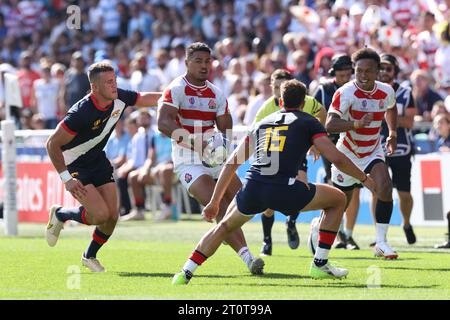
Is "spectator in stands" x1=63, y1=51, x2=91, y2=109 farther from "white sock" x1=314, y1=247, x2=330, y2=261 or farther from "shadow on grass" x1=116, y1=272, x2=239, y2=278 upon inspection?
"white sock" x1=314, y1=247, x2=330, y2=261

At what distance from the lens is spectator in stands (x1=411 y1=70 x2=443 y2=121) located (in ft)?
69.0

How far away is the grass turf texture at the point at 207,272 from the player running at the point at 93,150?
2.01 ft

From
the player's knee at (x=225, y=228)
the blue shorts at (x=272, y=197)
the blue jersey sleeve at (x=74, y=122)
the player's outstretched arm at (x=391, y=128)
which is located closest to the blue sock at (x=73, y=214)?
the blue jersey sleeve at (x=74, y=122)

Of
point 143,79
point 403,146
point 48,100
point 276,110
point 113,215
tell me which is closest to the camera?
point 113,215

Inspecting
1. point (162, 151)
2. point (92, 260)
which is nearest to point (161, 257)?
point (92, 260)

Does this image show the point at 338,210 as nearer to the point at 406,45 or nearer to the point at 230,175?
the point at 230,175

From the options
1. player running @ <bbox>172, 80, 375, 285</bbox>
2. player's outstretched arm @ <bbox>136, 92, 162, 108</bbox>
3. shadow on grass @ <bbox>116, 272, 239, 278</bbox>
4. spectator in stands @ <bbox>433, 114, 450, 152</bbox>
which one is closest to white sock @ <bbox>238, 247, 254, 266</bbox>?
shadow on grass @ <bbox>116, 272, 239, 278</bbox>

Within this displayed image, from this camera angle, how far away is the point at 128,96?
1330 centimetres

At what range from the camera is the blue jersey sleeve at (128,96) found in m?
13.3

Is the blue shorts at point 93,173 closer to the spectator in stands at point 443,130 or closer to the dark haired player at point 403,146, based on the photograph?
the dark haired player at point 403,146

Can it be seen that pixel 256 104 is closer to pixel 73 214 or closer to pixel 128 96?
pixel 128 96

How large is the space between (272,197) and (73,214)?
3273 mm

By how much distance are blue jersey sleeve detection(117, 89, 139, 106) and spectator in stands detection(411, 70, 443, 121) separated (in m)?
8.90

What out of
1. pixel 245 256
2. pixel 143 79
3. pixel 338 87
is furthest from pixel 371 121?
pixel 143 79
